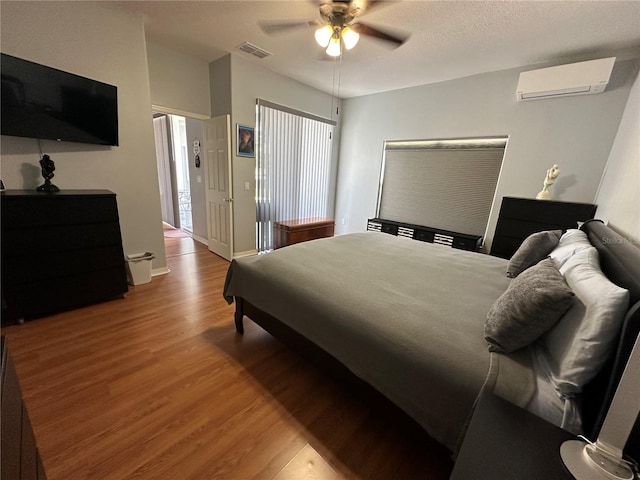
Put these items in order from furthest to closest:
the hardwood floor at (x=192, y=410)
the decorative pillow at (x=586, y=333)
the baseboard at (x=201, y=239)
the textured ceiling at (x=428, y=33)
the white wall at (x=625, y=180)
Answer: the baseboard at (x=201, y=239)
the textured ceiling at (x=428, y=33)
the white wall at (x=625, y=180)
the hardwood floor at (x=192, y=410)
the decorative pillow at (x=586, y=333)

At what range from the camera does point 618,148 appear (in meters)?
2.45

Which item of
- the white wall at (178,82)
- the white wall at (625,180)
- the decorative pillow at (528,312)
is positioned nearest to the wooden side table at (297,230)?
the white wall at (178,82)

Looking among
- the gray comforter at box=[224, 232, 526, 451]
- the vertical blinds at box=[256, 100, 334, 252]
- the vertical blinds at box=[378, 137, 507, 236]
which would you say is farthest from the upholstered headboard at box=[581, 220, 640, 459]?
the vertical blinds at box=[256, 100, 334, 252]

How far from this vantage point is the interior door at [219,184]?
141 inches

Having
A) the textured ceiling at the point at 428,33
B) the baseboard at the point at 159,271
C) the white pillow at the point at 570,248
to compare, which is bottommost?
the baseboard at the point at 159,271

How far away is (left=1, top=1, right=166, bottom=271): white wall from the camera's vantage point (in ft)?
6.89

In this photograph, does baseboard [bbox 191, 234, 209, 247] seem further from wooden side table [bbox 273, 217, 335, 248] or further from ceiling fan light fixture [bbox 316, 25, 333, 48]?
ceiling fan light fixture [bbox 316, 25, 333, 48]

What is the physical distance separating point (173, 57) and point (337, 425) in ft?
14.0

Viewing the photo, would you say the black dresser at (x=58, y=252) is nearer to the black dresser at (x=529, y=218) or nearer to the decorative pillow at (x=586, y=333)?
the decorative pillow at (x=586, y=333)

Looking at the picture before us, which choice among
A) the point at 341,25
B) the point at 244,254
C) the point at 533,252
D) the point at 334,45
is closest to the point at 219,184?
the point at 244,254

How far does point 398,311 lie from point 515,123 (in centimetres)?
327

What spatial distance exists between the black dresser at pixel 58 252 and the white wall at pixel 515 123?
384cm

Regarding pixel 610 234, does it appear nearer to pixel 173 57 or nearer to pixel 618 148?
pixel 618 148

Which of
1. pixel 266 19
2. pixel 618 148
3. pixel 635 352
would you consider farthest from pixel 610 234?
pixel 266 19
